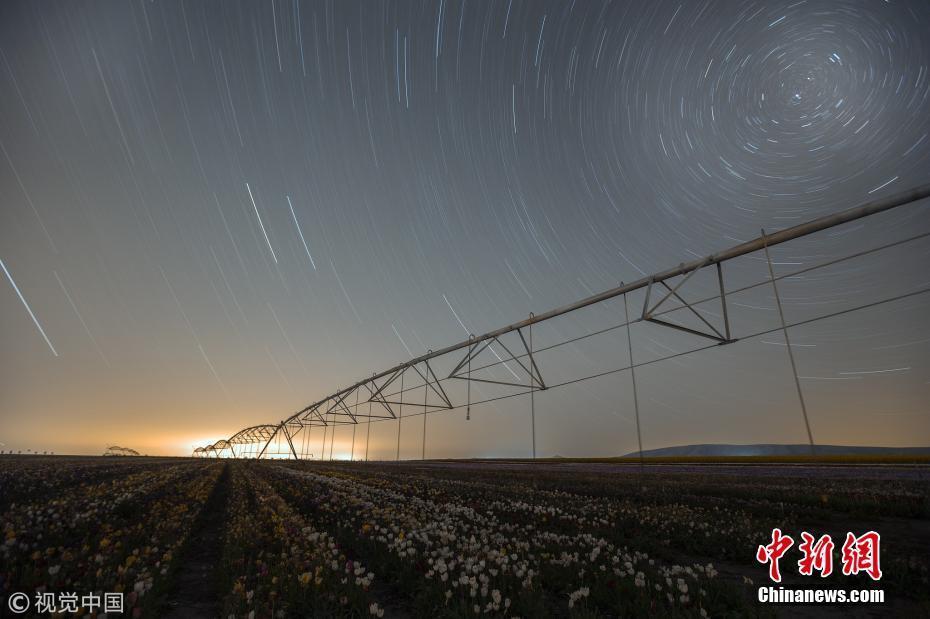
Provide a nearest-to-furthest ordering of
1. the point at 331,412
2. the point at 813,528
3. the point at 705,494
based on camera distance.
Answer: the point at 813,528
the point at 705,494
the point at 331,412

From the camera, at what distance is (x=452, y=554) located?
5.24m

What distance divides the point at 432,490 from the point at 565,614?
9.60 m

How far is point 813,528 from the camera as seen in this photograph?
22.8 ft

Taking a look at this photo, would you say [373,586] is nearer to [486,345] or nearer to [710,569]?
[710,569]

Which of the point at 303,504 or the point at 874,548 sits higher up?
the point at 874,548

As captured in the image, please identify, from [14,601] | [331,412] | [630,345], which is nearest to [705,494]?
[630,345]
